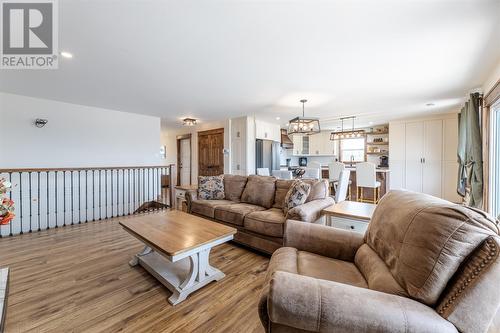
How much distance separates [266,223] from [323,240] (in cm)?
102

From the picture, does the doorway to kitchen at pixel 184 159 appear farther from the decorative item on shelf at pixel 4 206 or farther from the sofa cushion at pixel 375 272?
the sofa cushion at pixel 375 272

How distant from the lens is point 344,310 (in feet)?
2.84

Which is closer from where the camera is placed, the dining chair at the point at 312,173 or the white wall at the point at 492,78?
the white wall at the point at 492,78

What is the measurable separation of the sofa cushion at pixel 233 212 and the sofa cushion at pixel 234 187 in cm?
52

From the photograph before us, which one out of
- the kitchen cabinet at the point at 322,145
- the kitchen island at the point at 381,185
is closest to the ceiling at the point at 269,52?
the kitchen island at the point at 381,185

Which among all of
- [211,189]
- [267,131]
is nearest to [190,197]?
[211,189]

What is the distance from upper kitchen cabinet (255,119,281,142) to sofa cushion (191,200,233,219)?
118 inches

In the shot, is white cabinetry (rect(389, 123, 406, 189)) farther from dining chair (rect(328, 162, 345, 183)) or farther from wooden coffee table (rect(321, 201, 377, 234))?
wooden coffee table (rect(321, 201, 377, 234))

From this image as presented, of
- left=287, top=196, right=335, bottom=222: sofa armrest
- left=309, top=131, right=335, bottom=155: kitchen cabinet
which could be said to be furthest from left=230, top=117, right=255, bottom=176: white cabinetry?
left=309, top=131, right=335, bottom=155: kitchen cabinet

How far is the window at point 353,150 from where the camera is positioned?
773 cm

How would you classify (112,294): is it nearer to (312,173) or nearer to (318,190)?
(318,190)

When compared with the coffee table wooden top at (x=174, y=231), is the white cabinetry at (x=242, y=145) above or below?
above

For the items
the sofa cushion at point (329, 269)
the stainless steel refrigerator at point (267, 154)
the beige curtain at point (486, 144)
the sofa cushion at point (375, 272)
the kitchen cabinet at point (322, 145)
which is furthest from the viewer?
the kitchen cabinet at point (322, 145)

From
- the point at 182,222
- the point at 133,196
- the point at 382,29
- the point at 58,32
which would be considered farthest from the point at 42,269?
the point at 382,29
